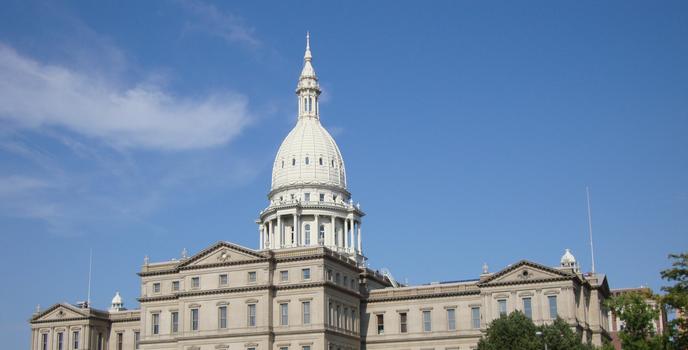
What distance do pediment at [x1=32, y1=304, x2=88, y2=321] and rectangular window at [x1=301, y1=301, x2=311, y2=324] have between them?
33.0 m

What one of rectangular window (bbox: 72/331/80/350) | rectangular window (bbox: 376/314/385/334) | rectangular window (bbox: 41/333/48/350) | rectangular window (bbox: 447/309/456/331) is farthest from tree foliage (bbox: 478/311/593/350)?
rectangular window (bbox: 41/333/48/350)

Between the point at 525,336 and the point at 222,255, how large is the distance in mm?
37212

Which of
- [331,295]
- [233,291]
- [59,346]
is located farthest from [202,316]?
[59,346]

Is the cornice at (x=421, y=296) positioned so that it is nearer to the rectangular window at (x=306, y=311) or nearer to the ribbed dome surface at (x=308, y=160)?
the rectangular window at (x=306, y=311)

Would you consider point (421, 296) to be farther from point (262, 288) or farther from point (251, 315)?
point (251, 315)

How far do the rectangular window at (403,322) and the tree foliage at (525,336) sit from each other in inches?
947

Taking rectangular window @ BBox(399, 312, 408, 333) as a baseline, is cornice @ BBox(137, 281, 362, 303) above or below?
above

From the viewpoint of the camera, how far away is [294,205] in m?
137

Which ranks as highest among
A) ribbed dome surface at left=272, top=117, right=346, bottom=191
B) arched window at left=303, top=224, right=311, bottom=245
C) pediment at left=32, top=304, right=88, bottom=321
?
ribbed dome surface at left=272, top=117, right=346, bottom=191

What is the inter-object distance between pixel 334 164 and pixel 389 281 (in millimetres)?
19958

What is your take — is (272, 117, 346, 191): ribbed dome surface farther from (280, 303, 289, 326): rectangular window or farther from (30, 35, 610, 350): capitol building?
(280, 303, 289, 326): rectangular window

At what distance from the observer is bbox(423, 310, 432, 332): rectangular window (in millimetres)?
119125

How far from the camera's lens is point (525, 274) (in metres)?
112

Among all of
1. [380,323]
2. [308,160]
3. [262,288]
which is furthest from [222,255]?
[308,160]
